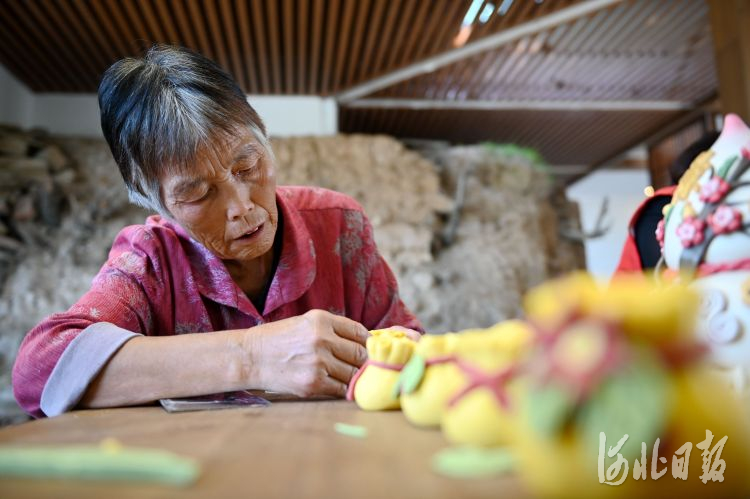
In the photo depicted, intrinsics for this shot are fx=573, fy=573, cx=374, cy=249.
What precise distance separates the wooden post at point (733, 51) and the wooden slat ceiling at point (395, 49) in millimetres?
593

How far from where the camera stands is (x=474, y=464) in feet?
1.18

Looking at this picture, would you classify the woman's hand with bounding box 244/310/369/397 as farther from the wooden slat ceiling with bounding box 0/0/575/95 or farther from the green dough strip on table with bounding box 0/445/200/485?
the wooden slat ceiling with bounding box 0/0/575/95

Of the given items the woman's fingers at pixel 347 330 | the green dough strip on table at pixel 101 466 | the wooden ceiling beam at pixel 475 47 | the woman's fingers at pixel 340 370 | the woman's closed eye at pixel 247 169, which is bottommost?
the green dough strip on table at pixel 101 466

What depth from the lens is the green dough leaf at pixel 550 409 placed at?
30cm

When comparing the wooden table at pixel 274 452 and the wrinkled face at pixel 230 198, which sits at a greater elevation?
the wrinkled face at pixel 230 198

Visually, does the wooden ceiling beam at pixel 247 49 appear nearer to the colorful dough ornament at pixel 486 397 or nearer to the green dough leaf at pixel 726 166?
the green dough leaf at pixel 726 166

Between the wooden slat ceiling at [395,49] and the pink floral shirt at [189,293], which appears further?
the wooden slat ceiling at [395,49]

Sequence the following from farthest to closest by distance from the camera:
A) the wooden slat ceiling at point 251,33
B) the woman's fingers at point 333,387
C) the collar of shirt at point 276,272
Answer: the wooden slat ceiling at point 251,33
the collar of shirt at point 276,272
the woman's fingers at point 333,387

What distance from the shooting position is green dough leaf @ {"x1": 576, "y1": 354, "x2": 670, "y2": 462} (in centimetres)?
30

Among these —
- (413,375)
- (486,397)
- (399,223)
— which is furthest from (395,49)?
(486,397)

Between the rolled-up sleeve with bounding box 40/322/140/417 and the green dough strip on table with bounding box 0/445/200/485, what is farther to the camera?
the rolled-up sleeve with bounding box 40/322/140/417

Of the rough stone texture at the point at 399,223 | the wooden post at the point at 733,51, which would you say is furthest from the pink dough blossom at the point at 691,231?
the rough stone texture at the point at 399,223

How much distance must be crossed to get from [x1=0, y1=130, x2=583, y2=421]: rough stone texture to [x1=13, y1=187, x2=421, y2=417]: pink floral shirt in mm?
3318

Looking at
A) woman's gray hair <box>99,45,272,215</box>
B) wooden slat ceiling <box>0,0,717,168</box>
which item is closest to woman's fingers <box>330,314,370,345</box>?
woman's gray hair <box>99,45,272,215</box>
